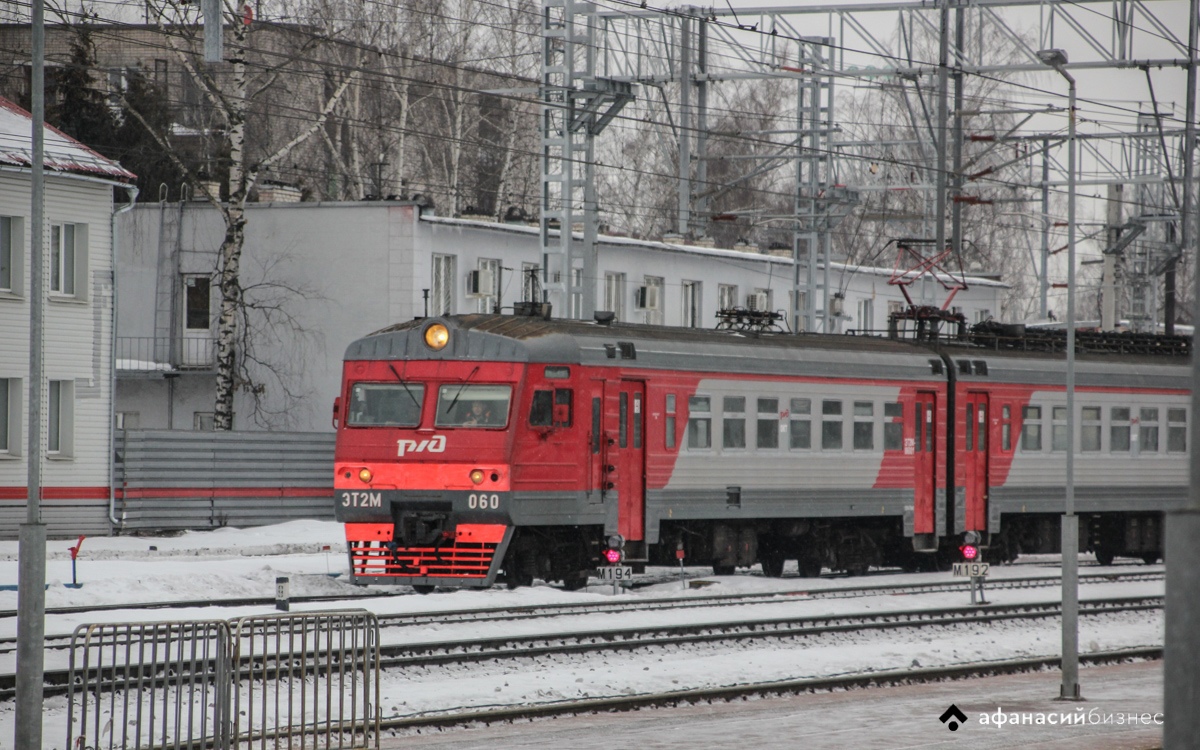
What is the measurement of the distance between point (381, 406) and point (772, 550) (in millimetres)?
7199

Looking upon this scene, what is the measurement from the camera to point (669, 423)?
74.2 ft

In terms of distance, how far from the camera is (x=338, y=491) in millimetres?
21188

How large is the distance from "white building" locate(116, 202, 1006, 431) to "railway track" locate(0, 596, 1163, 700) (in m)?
17.7

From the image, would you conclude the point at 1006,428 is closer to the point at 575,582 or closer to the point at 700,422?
the point at 700,422

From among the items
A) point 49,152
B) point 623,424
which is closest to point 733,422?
point 623,424

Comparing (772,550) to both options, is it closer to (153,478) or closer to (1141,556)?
(1141,556)

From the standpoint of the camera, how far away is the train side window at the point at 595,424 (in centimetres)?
2148

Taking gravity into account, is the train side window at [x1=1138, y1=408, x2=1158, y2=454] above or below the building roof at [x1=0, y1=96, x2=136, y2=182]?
below

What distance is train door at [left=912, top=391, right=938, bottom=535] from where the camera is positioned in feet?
85.8

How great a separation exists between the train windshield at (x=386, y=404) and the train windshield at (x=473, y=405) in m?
0.31

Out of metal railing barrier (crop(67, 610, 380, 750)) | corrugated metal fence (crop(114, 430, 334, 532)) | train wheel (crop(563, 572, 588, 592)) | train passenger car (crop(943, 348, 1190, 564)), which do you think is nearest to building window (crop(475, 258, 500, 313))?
corrugated metal fence (crop(114, 430, 334, 532))

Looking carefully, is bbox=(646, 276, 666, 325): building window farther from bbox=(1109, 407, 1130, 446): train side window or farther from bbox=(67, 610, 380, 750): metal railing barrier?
bbox=(67, 610, 380, 750): metal railing barrier

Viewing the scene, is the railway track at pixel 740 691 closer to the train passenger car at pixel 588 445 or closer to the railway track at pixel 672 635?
the railway track at pixel 672 635

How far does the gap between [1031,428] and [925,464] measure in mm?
2383
